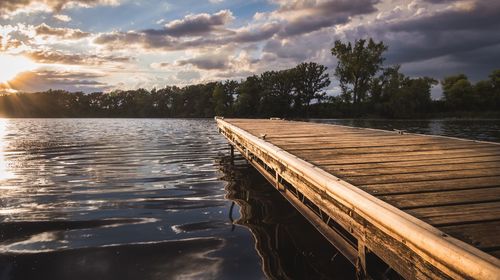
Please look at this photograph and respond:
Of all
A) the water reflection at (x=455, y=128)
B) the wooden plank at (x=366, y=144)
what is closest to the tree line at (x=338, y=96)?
the water reflection at (x=455, y=128)

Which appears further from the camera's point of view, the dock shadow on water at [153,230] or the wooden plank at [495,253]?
the dock shadow on water at [153,230]

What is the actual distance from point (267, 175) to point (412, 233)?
571 cm

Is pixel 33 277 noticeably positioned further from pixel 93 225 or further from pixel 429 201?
pixel 429 201

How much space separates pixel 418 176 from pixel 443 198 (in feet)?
3.10

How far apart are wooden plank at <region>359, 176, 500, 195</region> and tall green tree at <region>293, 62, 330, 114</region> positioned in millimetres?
81509

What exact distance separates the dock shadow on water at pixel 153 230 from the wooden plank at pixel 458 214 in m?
1.56

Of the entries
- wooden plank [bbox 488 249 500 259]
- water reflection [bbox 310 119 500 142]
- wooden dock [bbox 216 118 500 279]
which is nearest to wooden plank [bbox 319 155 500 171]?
wooden dock [bbox 216 118 500 279]

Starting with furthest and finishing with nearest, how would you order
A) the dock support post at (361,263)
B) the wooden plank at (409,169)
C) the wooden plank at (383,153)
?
the wooden plank at (383,153), the wooden plank at (409,169), the dock support post at (361,263)

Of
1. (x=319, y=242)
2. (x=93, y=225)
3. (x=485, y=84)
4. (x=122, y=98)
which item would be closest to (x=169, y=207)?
(x=93, y=225)

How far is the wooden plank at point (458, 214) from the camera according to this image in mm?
2709

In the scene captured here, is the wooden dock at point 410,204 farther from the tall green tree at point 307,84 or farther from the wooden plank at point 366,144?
the tall green tree at point 307,84

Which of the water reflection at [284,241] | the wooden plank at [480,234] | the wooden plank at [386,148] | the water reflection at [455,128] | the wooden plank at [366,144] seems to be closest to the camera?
the wooden plank at [480,234]

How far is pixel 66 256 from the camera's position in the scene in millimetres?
4562

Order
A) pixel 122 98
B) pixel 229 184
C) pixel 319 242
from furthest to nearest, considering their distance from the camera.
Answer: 1. pixel 122 98
2. pixel 229 184
3. pixel 319 242
